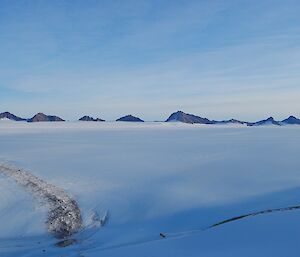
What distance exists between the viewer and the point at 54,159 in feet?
74.0

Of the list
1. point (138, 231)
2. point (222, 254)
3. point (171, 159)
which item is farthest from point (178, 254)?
point (171, 159)

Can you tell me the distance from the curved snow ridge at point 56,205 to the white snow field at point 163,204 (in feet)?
0.73

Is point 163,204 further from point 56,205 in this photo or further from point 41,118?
point 41,118

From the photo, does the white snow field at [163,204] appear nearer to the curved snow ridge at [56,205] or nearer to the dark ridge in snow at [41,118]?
the curved snow ridge at [56,205]

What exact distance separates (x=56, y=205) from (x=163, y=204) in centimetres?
338

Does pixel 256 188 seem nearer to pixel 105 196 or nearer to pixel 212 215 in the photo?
pixel 212 215

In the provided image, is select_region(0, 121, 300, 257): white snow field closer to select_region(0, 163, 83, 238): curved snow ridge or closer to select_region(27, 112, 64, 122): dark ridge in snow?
select_region(0, 163, 83, 238): curved snow ridge

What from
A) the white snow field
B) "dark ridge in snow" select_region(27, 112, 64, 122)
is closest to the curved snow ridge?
the white snow field

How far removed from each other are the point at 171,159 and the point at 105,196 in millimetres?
7919

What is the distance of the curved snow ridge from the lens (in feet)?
40.2

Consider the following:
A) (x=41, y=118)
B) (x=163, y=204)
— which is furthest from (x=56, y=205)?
(x=41, y=118)

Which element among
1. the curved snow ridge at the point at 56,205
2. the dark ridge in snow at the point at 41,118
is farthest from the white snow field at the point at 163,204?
the dark ridge in snow at the point at 41,118

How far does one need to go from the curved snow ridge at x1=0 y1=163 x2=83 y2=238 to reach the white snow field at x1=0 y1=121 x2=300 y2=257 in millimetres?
224

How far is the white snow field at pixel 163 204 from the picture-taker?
8.65 m
